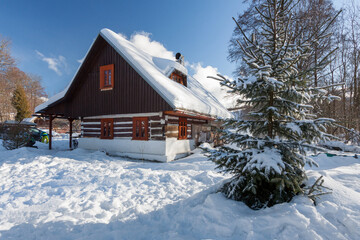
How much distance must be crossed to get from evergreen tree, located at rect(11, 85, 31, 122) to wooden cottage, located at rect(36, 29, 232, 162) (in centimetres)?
2504

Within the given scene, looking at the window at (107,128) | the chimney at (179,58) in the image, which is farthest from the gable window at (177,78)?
the window at (107,128)

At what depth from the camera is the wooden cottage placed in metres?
9.17

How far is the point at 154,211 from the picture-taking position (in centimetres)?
364

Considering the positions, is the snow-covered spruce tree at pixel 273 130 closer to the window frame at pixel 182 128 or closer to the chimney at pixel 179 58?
the window frame at pixel 182 128

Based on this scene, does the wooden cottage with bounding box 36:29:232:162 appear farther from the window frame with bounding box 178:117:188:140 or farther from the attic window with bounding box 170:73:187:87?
the attic window with bounding box 170:73:187:87

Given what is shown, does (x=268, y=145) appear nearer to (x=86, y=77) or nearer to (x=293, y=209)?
(x=293, y=209)

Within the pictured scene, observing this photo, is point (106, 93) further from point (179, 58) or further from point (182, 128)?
point (179, 58)

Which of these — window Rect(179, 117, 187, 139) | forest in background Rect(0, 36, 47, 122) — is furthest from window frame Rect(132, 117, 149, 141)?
forest in background Rect(0, 36, 47, 122)

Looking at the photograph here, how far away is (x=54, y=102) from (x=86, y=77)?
2.70 m

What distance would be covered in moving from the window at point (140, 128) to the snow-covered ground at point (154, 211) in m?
4.09

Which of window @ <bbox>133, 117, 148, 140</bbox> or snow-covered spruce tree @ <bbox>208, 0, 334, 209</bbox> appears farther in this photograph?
window @ <bbox>133, 117, 148, 140</bbox>

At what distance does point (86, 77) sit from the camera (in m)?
11.6

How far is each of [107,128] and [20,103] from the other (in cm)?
2959

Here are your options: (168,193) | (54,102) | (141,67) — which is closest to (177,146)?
(141,67)
